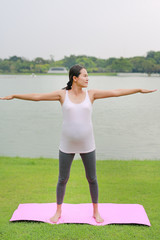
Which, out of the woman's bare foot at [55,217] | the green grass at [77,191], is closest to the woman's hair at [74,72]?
the woman's bare foot at [55,217]

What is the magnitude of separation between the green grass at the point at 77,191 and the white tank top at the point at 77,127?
3.07 feet

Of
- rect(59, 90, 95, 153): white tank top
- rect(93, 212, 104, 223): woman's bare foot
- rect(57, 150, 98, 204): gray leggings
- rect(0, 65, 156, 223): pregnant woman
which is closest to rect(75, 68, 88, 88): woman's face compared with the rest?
rect(0, 65, 156, 223): pregnant woman

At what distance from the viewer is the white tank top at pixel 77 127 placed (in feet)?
12.7

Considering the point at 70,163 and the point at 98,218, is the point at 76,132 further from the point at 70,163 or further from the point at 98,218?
the point at 98,218

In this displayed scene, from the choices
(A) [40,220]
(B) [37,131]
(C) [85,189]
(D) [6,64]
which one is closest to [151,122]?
(B) [37,131]

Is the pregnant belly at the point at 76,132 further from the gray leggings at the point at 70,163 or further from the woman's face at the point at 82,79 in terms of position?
the woman's face at the point at 82,79

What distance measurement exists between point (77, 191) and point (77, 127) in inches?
73.8

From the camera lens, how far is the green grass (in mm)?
3906

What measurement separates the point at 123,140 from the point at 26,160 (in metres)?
7.63

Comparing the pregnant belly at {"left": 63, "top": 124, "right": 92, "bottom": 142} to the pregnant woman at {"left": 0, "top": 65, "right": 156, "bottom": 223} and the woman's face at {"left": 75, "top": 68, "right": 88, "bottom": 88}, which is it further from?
the woman's face at {"left": 75, "top": 68, "right": 88, "bottom": 88}

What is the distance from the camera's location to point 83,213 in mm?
4402

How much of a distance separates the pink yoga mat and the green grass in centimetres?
9

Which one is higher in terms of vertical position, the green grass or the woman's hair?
the woman's hair

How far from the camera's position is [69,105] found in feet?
12.7
